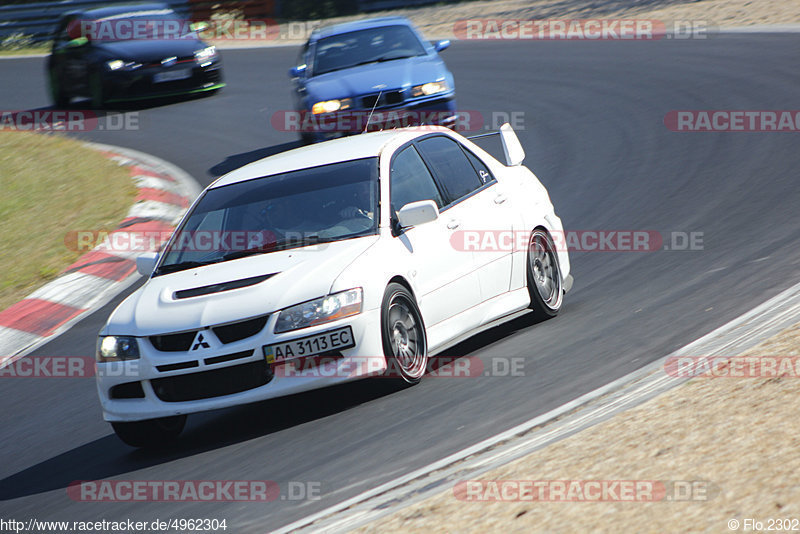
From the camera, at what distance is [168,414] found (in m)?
6.36

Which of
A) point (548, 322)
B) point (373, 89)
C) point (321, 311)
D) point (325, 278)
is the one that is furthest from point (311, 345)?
point (373, 89)

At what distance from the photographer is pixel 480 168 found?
27.3 ft

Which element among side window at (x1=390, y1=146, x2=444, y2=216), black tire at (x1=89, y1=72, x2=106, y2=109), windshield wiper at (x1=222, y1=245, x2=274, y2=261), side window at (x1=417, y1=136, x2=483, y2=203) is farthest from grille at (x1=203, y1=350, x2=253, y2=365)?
black tire at (x1=89, y1=72, x2=106, y2=109)

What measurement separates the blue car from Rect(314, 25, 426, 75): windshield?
0.01m

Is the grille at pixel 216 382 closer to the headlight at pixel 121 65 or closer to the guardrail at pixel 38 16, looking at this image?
the headlight at pixel 121 65

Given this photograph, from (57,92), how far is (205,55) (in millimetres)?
3466

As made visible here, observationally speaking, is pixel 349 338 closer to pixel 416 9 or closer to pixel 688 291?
pixel 688 291

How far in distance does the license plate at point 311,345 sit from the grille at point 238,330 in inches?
4.9

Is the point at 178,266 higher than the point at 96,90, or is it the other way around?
the point at 178,266

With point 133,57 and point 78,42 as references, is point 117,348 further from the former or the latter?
point 78,42

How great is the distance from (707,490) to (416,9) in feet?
101

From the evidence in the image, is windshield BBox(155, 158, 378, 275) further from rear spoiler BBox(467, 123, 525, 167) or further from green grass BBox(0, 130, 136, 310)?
green grass BBox(0, 130, 136, 310)

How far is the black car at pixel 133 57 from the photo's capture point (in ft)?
66.9

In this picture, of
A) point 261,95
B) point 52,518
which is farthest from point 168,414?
point 261,95
